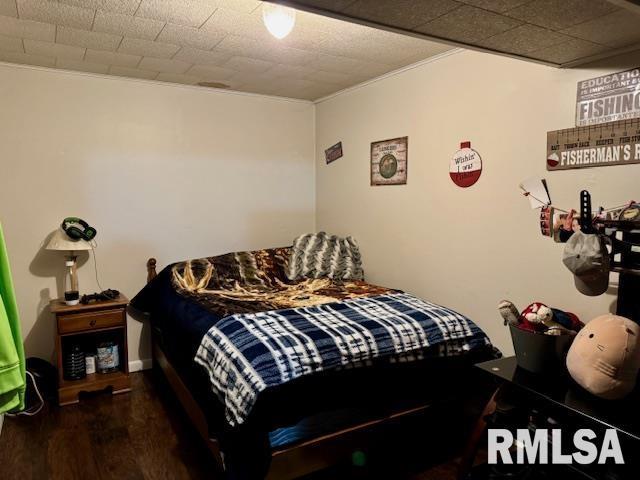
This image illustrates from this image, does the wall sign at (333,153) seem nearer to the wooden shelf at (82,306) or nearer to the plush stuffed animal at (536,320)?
the wooden shelf at (82,306)

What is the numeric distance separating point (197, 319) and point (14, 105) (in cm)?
200

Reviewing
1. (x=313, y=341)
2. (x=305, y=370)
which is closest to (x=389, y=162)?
(x=313, y=341)

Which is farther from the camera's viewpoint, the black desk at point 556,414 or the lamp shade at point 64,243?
the lamp shade at point 64,243

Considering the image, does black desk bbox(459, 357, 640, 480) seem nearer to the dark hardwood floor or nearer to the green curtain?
the dark hardwood floor

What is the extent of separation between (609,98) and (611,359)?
48.8 inches

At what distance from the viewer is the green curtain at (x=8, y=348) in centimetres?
117

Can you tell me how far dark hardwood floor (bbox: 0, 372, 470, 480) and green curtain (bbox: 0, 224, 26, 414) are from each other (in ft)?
3.92

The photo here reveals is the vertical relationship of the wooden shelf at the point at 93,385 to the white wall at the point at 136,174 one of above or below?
below

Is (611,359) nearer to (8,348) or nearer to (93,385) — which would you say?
(8,348)

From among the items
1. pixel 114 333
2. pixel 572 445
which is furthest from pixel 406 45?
pixel 114 333

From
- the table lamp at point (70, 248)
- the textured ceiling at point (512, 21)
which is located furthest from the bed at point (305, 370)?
the textured ceiling at point (512, 21)

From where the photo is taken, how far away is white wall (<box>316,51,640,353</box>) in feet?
7.17

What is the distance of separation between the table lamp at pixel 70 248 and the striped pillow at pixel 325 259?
148 cm

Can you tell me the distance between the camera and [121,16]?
2.21 metres
